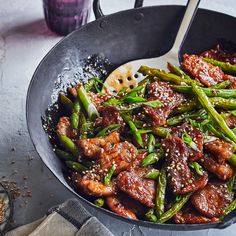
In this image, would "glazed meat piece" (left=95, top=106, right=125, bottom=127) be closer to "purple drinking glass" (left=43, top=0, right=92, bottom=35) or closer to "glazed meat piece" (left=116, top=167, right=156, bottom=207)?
"glazed meat piece" (left=116, top=167, right=156, bottom=207)

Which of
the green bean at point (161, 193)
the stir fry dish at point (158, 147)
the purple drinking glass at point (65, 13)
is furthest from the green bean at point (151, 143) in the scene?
the purple drinking glass at point (65, 13)

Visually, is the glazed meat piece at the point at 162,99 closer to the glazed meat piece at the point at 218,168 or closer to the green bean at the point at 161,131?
the green bean at the point at 161,131

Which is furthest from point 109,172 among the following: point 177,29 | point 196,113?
point 177,29

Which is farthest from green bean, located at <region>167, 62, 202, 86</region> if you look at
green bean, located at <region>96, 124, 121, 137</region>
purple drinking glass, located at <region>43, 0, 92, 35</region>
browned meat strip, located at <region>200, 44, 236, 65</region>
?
purple drinking glass, located at <region>43, 0, 92, 35</region>

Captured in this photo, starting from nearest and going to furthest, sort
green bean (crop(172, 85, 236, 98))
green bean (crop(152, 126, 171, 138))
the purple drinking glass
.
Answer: green bean (crop(152, 126, 171, 138)), green bean (crop(172, 85, 236, 98)), the purple drinking glass

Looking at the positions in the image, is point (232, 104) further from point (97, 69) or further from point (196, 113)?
point (97, 69)
